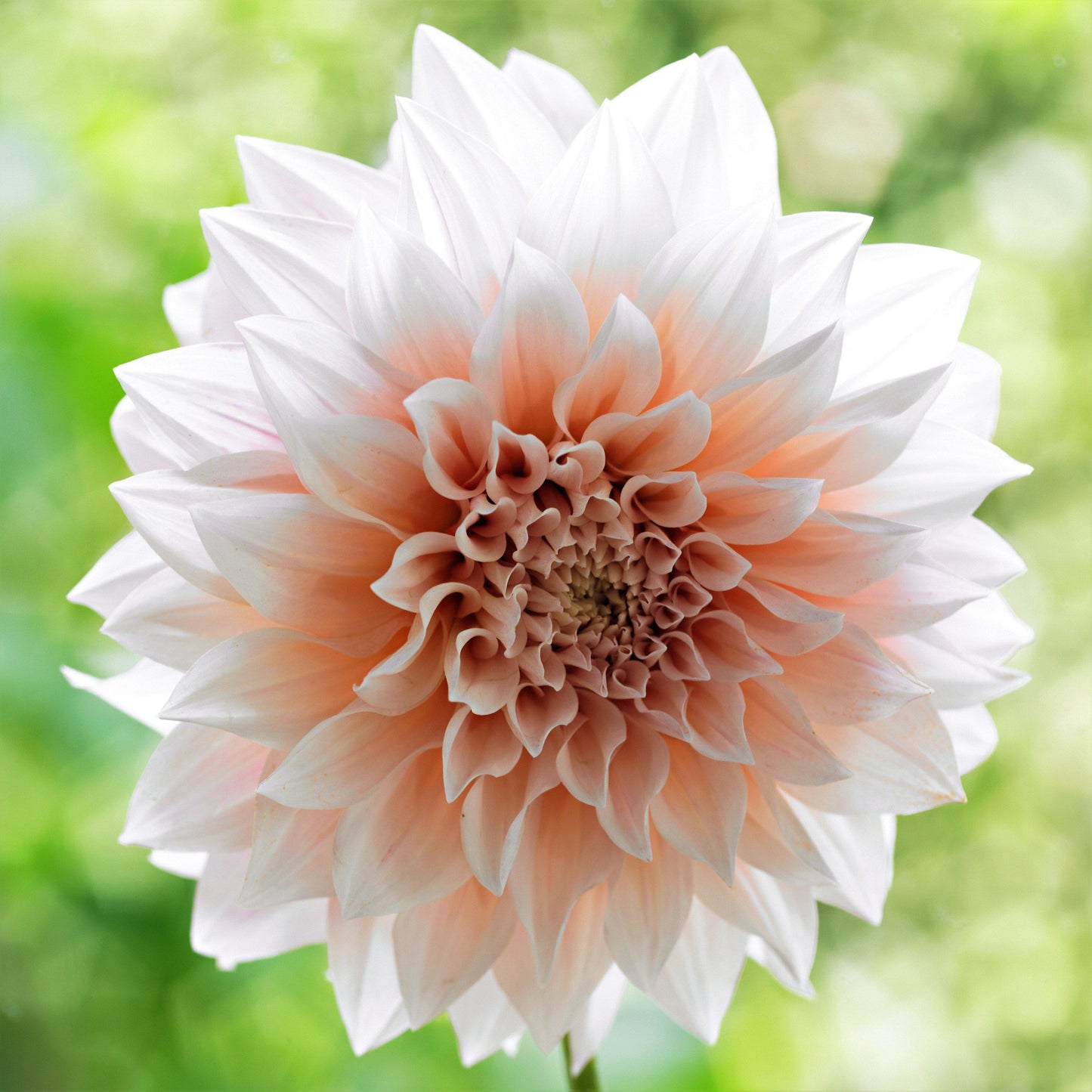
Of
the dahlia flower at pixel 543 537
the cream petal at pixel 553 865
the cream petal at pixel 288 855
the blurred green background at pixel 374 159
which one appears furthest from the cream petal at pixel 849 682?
the blurred green background at pixel 374 159

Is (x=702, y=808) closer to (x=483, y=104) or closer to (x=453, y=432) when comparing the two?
(x=453, y=432)

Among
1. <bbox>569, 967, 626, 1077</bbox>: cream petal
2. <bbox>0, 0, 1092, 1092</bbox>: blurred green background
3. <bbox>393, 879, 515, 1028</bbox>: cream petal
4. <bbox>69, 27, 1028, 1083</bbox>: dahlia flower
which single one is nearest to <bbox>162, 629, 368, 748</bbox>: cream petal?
<bbox>69, 27, 1028, 1083</bbox>: dahlia flower

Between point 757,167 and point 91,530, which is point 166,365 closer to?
point 757,167

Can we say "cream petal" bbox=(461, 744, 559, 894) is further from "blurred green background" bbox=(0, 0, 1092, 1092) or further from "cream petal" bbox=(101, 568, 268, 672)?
"blurred green background" bbox=(0, 0, 1092, 1092)

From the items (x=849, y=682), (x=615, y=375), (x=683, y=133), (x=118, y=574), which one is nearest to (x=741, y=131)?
(x=683, y=133)

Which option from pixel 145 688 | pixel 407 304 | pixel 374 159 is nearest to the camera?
pixel 407 304
